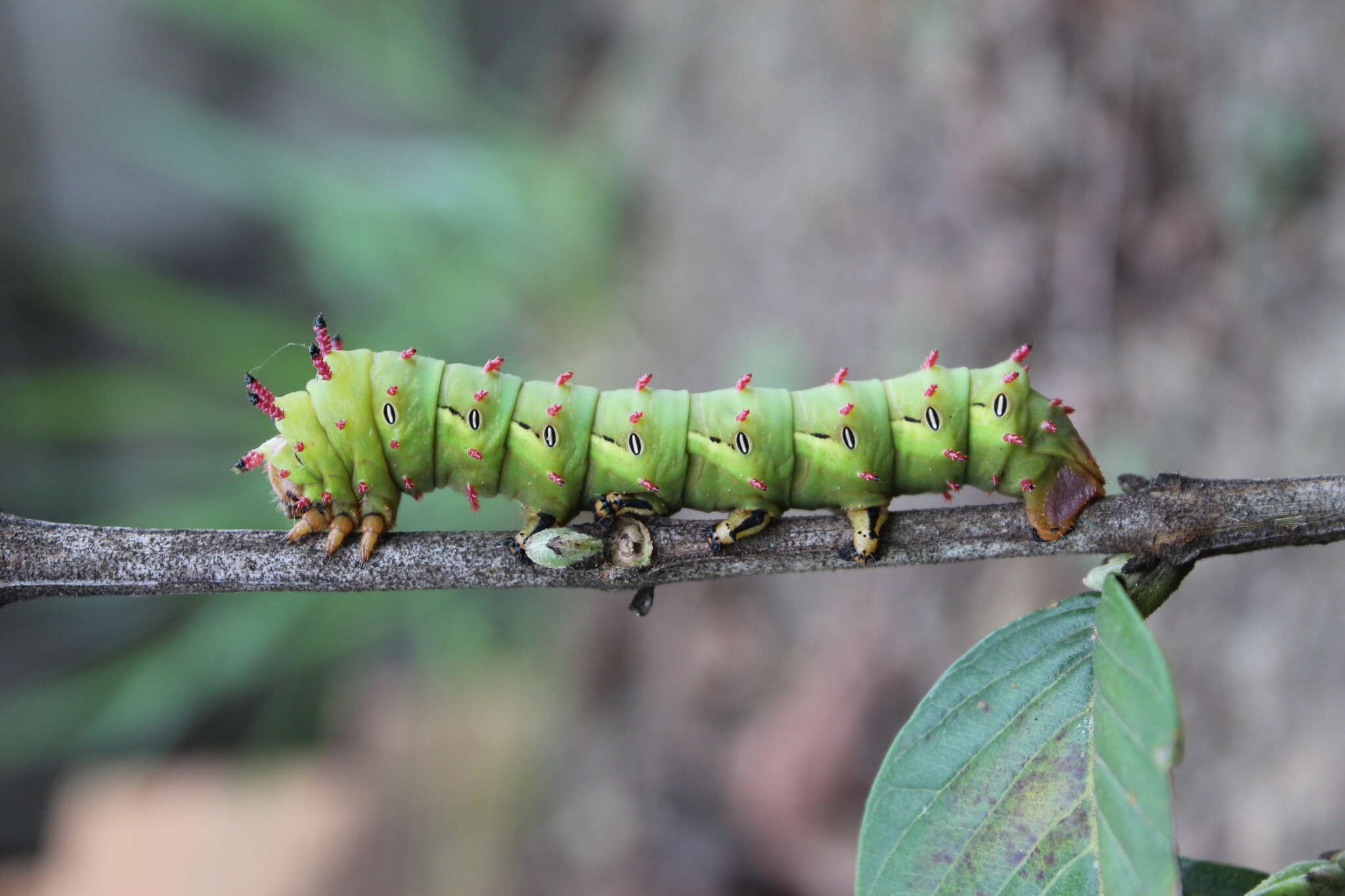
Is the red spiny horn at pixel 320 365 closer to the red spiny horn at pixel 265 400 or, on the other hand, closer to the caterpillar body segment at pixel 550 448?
the red spiny horn at pixel 265 400

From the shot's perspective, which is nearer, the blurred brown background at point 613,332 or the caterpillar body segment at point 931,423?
the caterpillar body segment at point 931,423

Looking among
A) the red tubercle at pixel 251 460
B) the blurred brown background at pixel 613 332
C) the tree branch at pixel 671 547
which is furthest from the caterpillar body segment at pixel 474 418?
the blurred brown background at pixel 613 332

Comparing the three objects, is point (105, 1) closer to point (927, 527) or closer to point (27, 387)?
point (27, 387)

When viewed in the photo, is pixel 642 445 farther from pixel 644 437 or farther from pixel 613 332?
pixel 613 332

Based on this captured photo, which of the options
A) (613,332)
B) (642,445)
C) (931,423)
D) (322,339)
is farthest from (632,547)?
(613,332)

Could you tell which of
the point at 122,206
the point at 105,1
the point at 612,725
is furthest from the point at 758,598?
the point at 105,1

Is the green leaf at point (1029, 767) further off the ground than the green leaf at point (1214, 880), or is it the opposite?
the green leaf at point (1029, 767)
